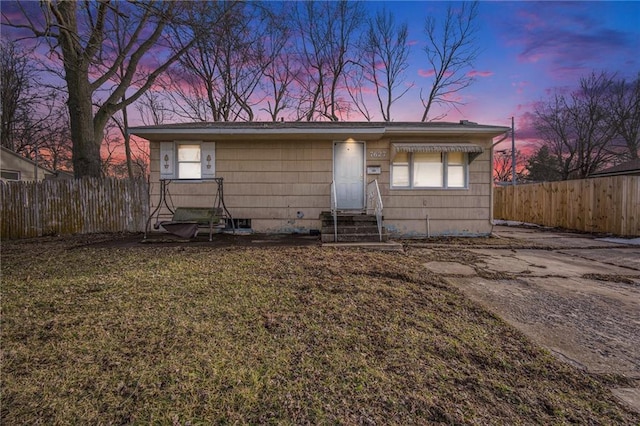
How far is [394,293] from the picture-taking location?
3178 mm

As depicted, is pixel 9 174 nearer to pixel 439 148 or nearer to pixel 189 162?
pixel 189 162

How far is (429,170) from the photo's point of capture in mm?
8016

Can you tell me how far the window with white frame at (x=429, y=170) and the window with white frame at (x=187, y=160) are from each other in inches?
207

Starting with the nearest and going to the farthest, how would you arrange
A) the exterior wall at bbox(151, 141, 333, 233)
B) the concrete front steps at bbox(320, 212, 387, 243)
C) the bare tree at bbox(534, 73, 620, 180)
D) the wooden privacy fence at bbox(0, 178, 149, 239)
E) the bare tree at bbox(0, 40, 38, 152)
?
the concrete front steps at bbox(320, 212, 387, 243) < the wooden privacy fence at bbox(0, 178, 149, 239) < the exterior wall at bbox(151, 141, 333, 233) < the bare tree at bbox(0, 40, 38, 152) < the bare tree at bbox(534, 73, 620, 180)

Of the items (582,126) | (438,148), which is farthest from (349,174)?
(582,126)

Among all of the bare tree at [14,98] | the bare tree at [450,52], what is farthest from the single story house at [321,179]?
the bare tree at [14,98]

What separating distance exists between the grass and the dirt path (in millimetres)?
292

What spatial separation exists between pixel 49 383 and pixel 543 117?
99.1 ft

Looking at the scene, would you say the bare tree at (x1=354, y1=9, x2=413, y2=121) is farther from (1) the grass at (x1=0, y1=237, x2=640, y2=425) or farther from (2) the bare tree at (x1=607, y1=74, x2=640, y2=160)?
(1) the grass at (x1=0, y1=237, x2=640, y2=425)

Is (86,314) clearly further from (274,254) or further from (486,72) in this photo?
(486,72)

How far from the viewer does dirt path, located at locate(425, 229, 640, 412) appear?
202cm

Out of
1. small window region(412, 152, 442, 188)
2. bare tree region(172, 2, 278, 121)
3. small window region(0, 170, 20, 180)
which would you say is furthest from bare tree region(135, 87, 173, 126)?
small window region(412, 152, 442, 188)

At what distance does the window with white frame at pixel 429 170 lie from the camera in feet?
26.0

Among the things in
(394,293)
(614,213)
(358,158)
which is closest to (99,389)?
(394,293)
